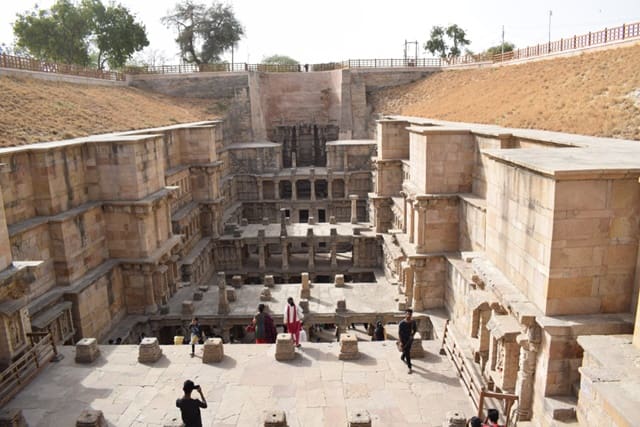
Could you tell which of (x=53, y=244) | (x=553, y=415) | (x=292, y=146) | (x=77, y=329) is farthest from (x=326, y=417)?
(x=292, y=146)

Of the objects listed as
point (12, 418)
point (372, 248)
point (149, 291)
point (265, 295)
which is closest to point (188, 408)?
point (12, 418)

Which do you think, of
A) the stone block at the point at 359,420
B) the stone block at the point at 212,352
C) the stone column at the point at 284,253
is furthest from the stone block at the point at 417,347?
the stone column at the point at 284,253

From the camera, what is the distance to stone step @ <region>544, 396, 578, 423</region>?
7219 millimetres

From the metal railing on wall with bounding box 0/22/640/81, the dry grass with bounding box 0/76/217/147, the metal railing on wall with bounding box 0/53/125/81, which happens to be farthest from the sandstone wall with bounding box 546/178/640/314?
the metal railing on wall with bounding box 0/53/125/81

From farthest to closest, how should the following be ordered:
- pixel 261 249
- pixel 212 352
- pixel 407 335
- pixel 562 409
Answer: pixel 261 249 → pixel 212 352 → pixel 407 335 → pixel 562 409

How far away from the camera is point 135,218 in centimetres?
1536

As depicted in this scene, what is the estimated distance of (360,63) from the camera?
43875mm

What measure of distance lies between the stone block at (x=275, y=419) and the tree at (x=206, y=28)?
163 feet

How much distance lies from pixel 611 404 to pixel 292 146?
Result: 37124 mm

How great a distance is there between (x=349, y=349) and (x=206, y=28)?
48.0 meters

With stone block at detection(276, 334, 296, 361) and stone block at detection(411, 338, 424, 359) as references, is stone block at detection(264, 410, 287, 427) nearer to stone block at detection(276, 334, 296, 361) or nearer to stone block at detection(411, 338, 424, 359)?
stone block at detection(276, 334, 296, 361)

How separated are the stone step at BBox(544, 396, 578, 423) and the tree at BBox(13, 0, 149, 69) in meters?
47.8

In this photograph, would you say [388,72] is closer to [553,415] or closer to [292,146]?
[292,146]

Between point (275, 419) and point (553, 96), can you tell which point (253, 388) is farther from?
point (553, 96)
